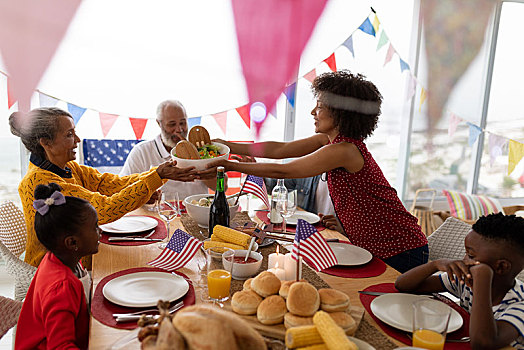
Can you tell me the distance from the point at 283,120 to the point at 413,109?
3.92 feet

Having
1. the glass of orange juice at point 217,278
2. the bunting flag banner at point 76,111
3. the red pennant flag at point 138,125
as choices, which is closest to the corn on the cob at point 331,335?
the glass of orange juice at point 217,278

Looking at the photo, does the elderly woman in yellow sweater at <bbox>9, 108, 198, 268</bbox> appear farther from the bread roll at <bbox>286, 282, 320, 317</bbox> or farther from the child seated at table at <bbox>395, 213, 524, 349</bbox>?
the child seated at table at <bbox>395, 213, 524, 349</bbox>

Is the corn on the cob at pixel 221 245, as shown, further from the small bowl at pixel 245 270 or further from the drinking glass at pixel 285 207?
the drinking glass at pixel 285 207

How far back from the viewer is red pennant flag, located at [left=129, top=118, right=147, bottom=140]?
296 centimetres

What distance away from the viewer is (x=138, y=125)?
2.98 m

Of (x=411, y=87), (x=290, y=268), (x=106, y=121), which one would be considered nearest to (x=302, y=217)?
(x=290, y=268)

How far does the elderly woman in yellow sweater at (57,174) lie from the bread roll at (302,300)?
0.83 m

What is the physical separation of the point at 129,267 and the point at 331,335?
0.81 metres

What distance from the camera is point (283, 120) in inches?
139

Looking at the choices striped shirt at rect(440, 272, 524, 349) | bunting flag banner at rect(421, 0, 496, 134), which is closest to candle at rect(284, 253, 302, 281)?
striped shirt at rect(440, 272, 524, 349)

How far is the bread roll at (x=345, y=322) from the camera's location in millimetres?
956

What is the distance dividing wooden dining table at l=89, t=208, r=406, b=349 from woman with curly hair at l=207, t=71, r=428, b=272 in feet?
0.96

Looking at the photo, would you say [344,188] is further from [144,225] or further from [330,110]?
[144,225]

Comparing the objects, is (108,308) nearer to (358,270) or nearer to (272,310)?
(272,310)
